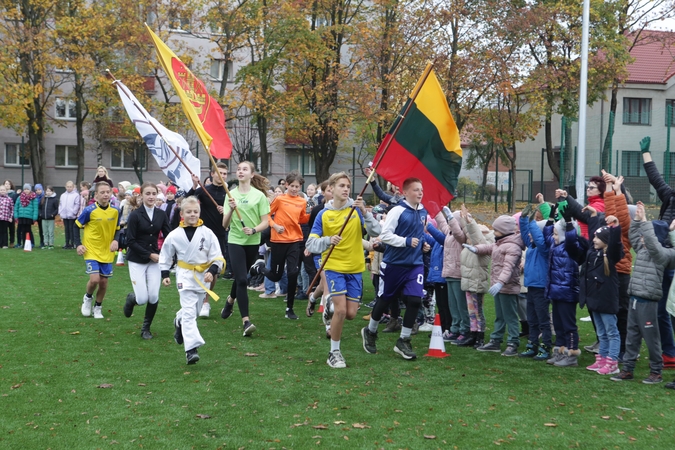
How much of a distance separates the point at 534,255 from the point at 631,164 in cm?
1473

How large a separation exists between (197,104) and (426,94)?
416 cm

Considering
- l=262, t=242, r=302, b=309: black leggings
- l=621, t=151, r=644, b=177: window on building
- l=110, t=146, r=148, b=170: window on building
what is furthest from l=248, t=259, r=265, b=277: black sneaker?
l=110, t=146, r=148, b=170: window on building

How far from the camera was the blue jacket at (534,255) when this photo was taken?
28.2ft

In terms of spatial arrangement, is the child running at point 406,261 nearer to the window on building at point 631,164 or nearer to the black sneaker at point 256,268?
the black sneaker at point 256,268

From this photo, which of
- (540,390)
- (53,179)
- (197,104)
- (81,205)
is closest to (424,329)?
(540,390)

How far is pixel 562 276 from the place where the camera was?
27.2ft

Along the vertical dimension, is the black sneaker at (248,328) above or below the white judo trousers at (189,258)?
below

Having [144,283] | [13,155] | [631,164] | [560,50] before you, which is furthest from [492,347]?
[13,155]

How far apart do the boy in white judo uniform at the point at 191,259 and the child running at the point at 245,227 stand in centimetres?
135

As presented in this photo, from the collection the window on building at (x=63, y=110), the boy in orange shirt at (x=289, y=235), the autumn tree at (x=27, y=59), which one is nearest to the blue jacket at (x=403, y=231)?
the boy in orange shirt at (x=289, y=235)

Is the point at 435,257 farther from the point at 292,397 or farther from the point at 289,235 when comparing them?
the point at 292,397

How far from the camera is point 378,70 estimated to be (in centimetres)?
2891

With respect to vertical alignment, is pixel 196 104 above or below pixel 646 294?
above

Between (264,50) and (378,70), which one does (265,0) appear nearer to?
(264,50)
